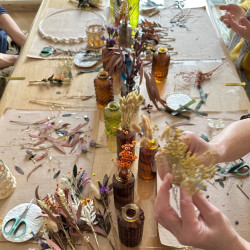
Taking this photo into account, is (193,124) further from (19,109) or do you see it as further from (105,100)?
(19,109)

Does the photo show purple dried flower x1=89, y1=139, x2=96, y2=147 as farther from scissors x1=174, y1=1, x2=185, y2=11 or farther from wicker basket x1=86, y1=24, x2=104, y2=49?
scissors x1=174, y1=1, x2=185, y2=11

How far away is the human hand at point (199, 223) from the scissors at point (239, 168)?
0.35 metres

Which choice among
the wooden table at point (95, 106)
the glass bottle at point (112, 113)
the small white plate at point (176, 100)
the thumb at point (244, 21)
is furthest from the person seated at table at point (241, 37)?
the glass bottle at point (112, 113)

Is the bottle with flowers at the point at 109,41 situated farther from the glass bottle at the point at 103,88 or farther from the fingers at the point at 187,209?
the fingers at the point at 187,209

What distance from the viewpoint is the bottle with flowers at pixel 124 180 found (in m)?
0.67

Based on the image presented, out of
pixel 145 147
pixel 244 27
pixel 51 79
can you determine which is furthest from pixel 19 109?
pixel 244 27

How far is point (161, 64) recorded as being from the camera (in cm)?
120

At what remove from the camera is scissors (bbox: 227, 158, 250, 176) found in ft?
2.89

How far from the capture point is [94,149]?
0.97 metres

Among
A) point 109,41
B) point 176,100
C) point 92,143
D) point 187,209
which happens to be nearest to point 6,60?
point 109,41

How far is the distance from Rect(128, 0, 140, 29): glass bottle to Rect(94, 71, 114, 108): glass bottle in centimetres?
59

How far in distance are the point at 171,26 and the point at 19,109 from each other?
103 cm

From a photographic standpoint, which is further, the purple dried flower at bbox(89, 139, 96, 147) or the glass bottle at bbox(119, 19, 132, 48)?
the glass bottle at bbox(119, 19, 132, 48)

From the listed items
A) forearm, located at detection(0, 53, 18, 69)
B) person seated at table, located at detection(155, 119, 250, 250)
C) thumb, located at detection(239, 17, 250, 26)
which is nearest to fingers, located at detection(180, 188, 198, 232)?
person seated at table, located at detection(155, 119, 250, 250)
